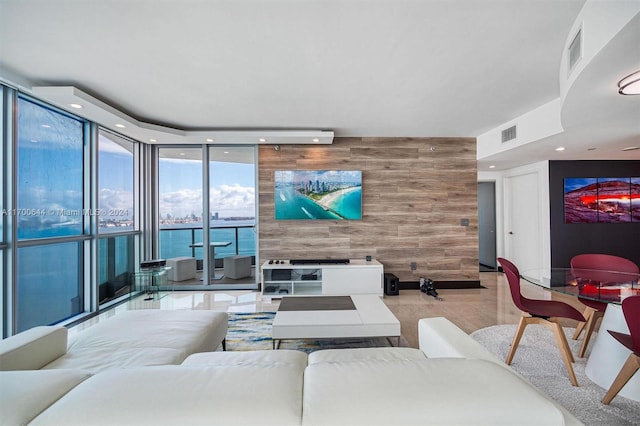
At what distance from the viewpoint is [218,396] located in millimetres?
839

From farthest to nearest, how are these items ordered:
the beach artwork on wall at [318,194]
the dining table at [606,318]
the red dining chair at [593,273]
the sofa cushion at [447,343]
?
1. the beach artwork on wall at [318,194]
2. the red dining chair at [593,273]
3. the dining table at [606,318]
4. the sofa cushion at [447,343]

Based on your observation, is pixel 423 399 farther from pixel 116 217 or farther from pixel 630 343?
pixel 116 217

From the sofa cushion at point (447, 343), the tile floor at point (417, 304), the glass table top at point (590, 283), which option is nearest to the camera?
the sofa cushion at point (447, 343)

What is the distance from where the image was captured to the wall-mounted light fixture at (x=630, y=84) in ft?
6.20

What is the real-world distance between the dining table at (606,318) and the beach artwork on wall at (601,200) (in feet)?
9.35

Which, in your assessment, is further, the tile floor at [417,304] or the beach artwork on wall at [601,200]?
the beach artwork on wall at [601,200]

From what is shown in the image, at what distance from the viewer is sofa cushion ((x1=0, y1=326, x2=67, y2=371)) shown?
1528 millimetres

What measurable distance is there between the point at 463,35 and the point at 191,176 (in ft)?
14.6

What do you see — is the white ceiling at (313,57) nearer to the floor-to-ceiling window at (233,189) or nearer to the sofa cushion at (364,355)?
the floor-to-ceiling window at (233,189)

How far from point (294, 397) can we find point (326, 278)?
144 inches

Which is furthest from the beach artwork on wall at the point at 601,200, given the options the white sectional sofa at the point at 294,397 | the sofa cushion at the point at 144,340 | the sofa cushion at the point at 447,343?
the sofa cushion at the point at 144,340

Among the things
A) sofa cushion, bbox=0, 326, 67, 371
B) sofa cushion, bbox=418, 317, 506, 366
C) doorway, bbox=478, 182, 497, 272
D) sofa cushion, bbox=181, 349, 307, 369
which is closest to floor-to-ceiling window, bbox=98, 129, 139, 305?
sofa cushion, bbox=0, 326, 67, 371

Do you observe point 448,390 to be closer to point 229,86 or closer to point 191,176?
point 229,86

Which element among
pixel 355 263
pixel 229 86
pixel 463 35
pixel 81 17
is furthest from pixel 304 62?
pixel 355 263
